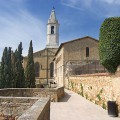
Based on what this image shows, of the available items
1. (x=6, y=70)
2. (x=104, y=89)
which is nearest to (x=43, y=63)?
(x=6, y=70)

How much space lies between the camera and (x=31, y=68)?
4034 cm

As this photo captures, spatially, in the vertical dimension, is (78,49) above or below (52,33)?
below

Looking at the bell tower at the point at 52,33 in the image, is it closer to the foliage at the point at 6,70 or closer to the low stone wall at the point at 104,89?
the foliage at the point at 6,70

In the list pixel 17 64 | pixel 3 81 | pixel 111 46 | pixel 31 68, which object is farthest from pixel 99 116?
pixel 31 68

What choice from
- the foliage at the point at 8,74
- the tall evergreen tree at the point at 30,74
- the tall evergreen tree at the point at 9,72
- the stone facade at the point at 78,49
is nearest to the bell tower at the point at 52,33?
the tall evergreen tree at the point at 30,74

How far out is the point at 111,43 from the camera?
12.5 metres

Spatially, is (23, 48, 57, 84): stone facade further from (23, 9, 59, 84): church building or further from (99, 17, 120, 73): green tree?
(99, 17, 120, 73): green tree

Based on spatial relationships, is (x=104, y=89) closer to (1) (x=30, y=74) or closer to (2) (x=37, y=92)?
(2) (x=37, y=92)

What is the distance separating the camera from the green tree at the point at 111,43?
40.4ft

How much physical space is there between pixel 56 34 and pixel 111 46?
54124 mm

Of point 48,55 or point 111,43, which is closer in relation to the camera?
point 111,43

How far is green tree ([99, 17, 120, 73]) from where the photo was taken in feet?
40.4

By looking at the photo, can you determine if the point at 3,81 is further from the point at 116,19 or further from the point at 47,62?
the point at 47,62

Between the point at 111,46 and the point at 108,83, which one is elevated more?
the point at 111,46
